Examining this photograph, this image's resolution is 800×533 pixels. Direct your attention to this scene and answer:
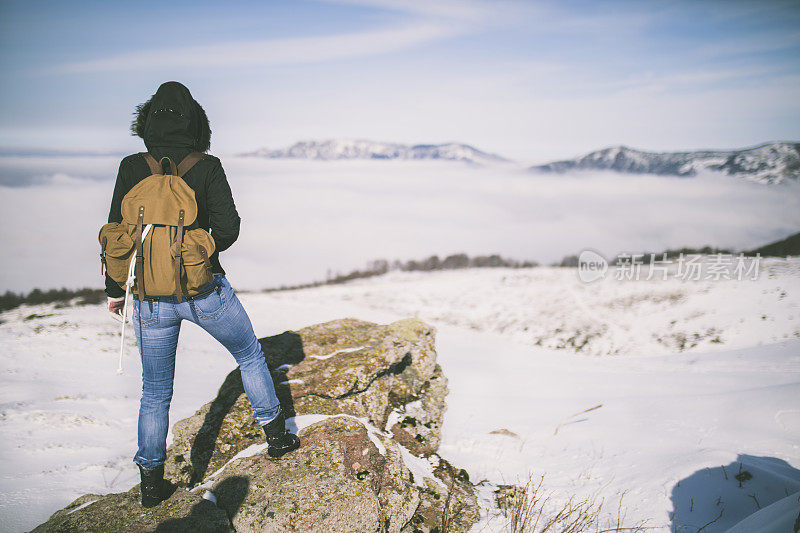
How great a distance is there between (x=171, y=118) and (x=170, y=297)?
54.9 inches

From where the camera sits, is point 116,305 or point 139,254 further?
point 116,305

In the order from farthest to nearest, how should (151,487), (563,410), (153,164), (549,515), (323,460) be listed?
(563,410) < (549,515) < (323,460) < (151,487) < (153,164)

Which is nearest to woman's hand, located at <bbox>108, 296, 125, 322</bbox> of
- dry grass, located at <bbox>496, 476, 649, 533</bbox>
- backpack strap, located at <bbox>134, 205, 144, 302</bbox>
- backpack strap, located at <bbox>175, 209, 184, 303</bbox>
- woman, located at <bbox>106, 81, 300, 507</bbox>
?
woman, located at <bbox>106, 81, 300, 507</bbox>

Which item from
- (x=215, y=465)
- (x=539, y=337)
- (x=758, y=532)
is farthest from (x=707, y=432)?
(x=539, y=337)

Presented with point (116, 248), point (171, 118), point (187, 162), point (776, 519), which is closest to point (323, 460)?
point (116, 248)

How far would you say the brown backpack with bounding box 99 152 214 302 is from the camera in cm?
275

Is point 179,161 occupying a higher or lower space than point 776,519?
higher

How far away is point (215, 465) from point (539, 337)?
18533 millimetres

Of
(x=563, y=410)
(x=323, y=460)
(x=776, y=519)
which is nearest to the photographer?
(x=776, y=519)

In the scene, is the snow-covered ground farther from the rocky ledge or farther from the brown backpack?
the brown backpack

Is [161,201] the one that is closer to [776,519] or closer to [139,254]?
[139,254]

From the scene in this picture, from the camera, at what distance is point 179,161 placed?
3.01m

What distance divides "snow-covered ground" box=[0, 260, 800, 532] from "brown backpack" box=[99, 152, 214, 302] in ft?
10.4

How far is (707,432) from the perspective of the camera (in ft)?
20.1
